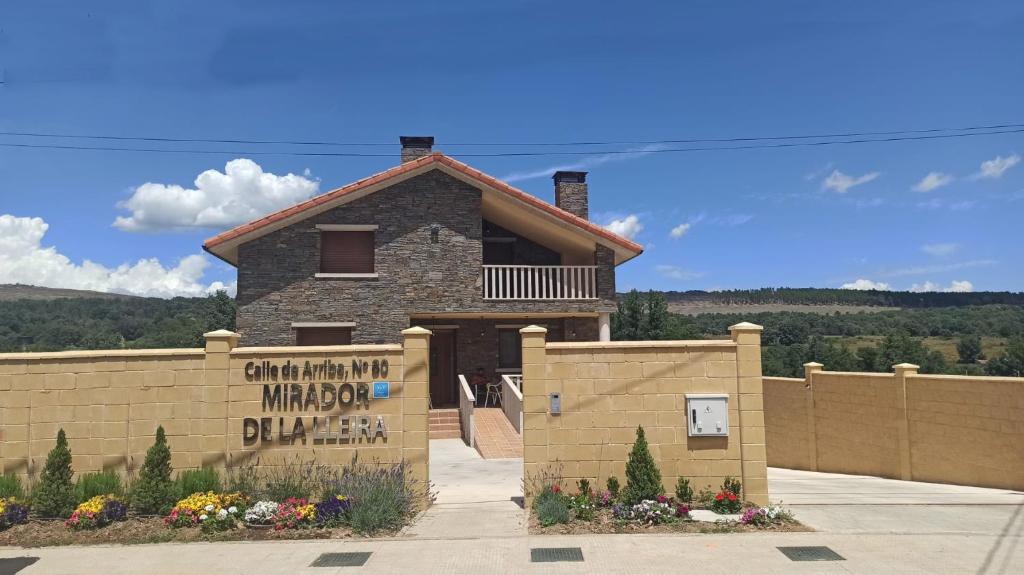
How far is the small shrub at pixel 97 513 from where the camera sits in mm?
7918

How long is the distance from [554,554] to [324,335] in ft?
41.3

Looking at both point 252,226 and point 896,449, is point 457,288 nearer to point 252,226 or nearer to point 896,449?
point 252,226

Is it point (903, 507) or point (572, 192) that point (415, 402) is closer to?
point (903, 507)

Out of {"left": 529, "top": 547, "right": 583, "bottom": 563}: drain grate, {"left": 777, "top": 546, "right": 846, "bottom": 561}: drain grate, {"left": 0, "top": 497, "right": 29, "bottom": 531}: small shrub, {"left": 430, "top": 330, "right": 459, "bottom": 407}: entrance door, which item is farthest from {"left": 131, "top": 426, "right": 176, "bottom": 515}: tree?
{"left": 430, "top": 330, "right": 459, "bottom": 407}: entrance door

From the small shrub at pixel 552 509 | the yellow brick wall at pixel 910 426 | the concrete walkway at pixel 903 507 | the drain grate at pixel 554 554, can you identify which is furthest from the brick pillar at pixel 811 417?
the drain grate at pixel 554 554

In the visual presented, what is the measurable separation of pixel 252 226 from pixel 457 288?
569 cm

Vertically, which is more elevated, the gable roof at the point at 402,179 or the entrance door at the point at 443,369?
the gable roof at the point at 402,179

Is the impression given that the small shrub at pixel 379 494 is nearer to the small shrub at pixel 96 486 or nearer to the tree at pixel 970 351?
the small shrub at pixel 96 486

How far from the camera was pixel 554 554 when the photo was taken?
22.7ft

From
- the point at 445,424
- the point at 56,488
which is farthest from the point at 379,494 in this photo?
the point at 445,424

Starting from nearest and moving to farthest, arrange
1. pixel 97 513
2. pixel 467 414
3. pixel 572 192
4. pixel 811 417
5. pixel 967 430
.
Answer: pixel 97 513
pixel 967 430
pixel 467 414
pixel 811 417
pixel 572 192

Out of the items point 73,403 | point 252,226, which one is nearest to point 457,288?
point 252,226

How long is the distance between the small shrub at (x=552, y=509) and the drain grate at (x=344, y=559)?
6.99 ft

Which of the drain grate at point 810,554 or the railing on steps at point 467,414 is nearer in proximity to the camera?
the drain grate at point 810,554
